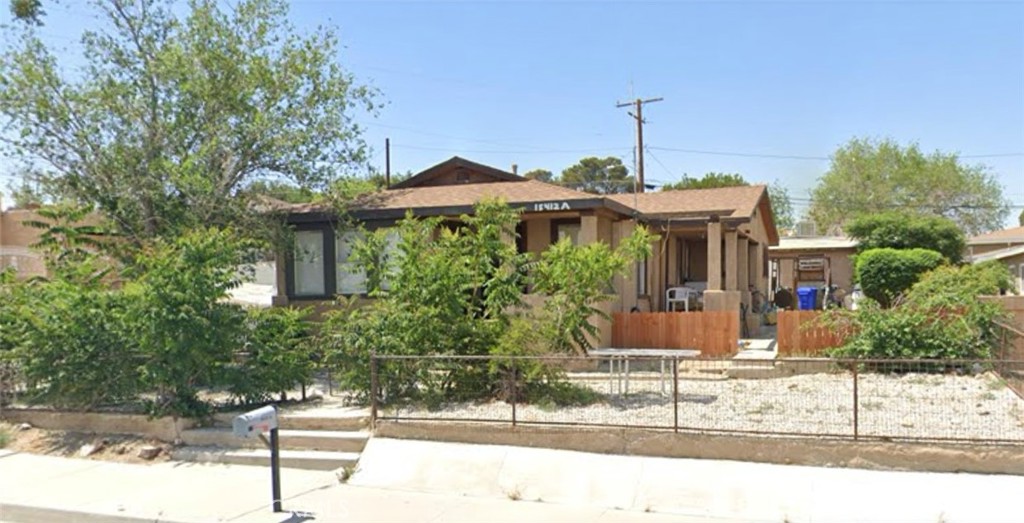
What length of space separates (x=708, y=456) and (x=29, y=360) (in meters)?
8.50

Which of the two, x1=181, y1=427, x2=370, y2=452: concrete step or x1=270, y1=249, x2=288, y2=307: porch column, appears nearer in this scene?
x1=181, y1=427, x2=370, y2=452: concrete step

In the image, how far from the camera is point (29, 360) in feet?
29.8

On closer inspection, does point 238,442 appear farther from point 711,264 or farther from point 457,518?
point 711,264

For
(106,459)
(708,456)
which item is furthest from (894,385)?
(106,459)

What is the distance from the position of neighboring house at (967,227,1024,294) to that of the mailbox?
1083 inches

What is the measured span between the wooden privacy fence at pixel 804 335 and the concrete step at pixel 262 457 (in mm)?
7339

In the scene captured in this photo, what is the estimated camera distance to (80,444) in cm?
875

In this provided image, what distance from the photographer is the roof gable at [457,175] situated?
1978 centimetres

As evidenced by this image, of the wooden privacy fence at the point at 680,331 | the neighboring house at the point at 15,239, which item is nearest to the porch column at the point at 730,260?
the wooden privacy fence at the point at 680,331

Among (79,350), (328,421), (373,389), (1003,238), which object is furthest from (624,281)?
(1003,238)

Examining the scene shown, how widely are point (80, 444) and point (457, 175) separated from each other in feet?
42.6

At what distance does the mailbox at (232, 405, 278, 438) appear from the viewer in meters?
6.04

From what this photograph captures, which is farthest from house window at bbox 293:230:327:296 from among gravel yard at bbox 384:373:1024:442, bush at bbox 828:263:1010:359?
bush at bbox 828:263:1010:359

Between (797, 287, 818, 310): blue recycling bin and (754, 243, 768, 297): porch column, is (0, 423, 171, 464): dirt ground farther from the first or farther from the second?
(754, 243, 768, 297): porch column
